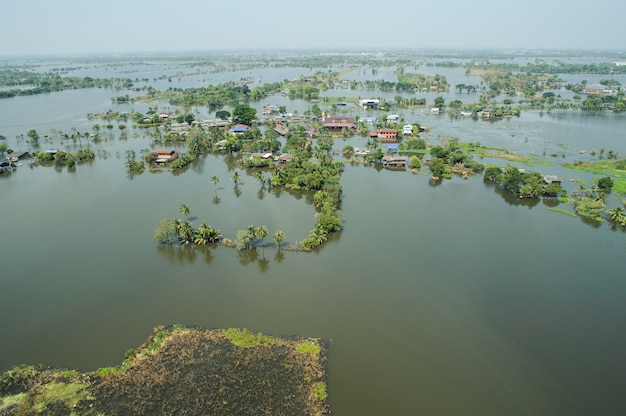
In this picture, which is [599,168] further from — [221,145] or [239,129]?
[239,129]

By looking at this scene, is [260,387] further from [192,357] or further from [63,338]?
[63,338]

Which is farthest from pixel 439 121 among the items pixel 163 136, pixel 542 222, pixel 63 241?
pixel 63 241

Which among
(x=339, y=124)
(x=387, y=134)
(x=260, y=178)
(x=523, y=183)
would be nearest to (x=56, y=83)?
(x=339, y=124)

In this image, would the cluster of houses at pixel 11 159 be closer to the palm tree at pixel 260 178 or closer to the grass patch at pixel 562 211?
the palm tree at pixel 260 178

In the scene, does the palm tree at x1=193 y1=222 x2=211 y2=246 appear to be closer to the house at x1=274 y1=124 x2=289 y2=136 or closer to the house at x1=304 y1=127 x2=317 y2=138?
the house at x1=304 y1=127 x2=317 y2=138

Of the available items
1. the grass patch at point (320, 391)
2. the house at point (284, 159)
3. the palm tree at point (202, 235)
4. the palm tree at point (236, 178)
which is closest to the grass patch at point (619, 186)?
the house at point (284, 159)

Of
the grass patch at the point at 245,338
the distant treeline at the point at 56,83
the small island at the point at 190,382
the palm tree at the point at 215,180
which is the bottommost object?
the small island at the point at 190,382
